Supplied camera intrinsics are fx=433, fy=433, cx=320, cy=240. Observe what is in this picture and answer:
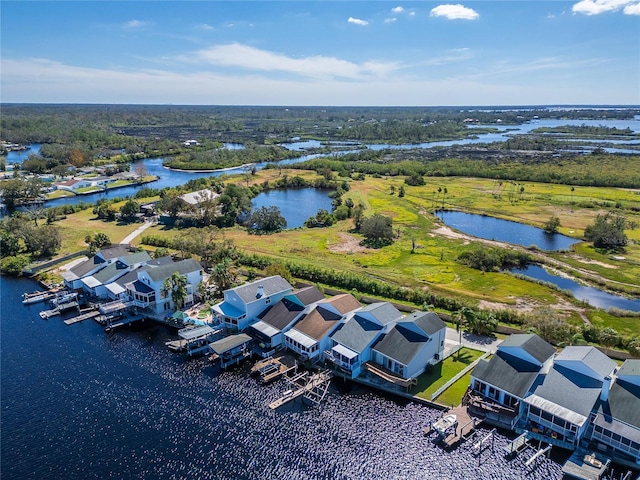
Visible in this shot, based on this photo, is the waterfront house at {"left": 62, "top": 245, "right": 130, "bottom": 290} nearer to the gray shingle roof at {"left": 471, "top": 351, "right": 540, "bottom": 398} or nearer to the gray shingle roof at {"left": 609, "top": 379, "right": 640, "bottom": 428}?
the gray shingle roof at {"left": 471, "top": 351, "right": 540, "bottom": 398}

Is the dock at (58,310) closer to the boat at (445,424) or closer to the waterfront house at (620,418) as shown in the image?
the boat at (445,424)

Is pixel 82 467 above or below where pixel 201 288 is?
below

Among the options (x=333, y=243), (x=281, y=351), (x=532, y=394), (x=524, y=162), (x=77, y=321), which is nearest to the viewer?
(x=532, y=394)

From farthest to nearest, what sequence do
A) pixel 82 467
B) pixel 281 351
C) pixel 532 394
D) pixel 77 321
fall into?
pixel 77 321, pixel 281 351, pixel 532 394, pixel 82 467

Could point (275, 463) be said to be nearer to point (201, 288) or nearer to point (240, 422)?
point (240, 422)

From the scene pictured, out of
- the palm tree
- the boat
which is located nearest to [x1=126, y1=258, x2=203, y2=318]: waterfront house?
the palm tree

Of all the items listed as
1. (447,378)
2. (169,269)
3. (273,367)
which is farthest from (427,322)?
(169,269)

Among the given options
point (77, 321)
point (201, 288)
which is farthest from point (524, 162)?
point (77, 321)

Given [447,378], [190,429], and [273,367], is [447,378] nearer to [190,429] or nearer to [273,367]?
[273,367]

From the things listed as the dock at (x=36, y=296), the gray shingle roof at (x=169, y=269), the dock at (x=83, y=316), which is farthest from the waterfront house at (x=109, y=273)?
the gray shingle roof at (x=169, y=269)
